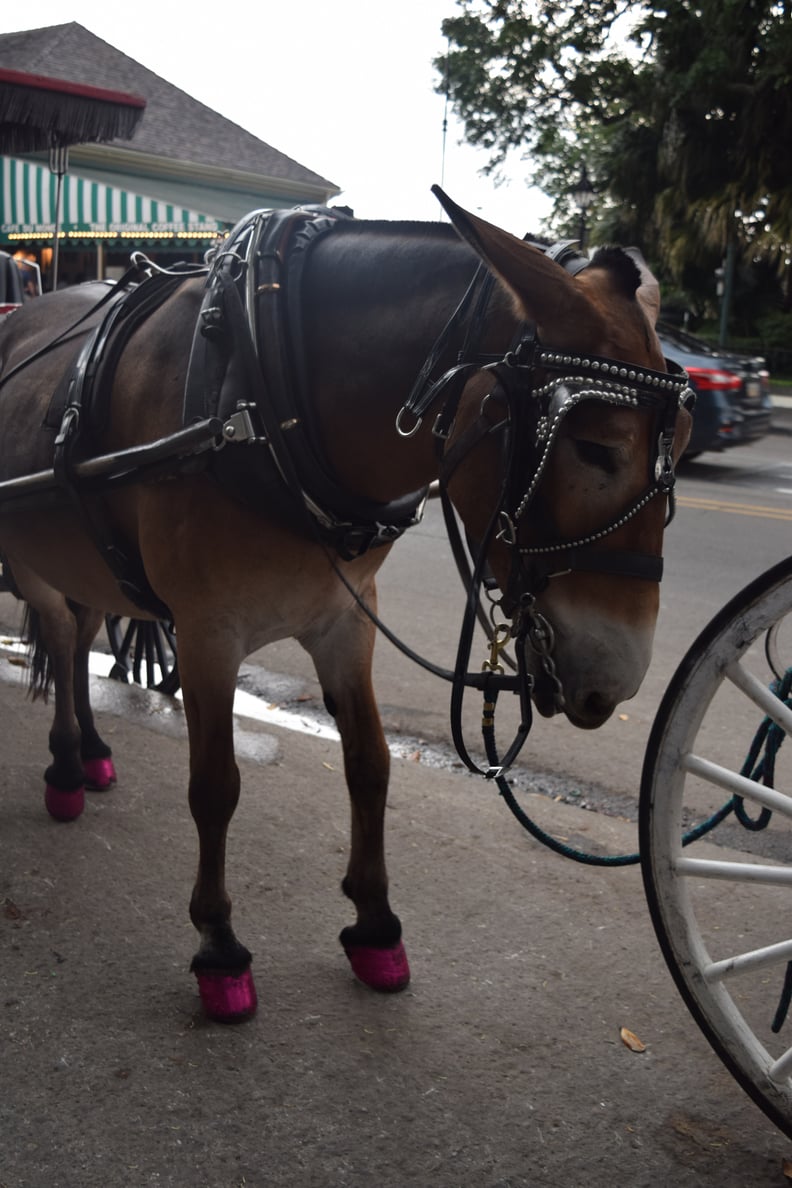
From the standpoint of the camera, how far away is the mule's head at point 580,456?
2.06m

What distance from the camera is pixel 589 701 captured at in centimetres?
218

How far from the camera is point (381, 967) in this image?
2971mm

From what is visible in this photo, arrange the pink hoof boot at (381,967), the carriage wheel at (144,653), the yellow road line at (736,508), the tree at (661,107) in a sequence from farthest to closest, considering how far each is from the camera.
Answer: the tree at (661,107) → the yellow road line at (736,508) → the carriage wheel at (144,653) → the pink hoof boot at (381,967)

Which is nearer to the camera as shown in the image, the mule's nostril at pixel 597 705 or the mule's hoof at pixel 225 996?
the mule's nostril at pixel 597 705

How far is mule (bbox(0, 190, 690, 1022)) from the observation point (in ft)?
6.88

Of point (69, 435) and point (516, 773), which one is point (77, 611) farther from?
point (516, 773)

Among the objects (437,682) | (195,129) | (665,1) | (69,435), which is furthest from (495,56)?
(69,435)

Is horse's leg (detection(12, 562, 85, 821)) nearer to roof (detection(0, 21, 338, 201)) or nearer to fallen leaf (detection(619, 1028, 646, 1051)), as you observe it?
fallen leaf (detection(619, 1028, 646, 1051))

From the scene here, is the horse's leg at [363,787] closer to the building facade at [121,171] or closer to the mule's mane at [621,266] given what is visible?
the mule's mane at [621,266]

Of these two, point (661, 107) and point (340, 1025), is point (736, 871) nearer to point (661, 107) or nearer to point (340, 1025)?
point (340, 1025)

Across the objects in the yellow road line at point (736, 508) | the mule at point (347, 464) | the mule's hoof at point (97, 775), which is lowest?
the yellow road line at point (736, 508)

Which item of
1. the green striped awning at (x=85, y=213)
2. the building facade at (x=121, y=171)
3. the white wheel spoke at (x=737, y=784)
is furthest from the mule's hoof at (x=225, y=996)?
the building facade at (x=121, y=171)

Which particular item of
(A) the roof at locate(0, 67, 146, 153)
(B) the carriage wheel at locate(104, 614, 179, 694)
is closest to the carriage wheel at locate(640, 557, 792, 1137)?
(B) the carriage wheel at locate(104, 614, 179, 694)

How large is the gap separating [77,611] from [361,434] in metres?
2.18
